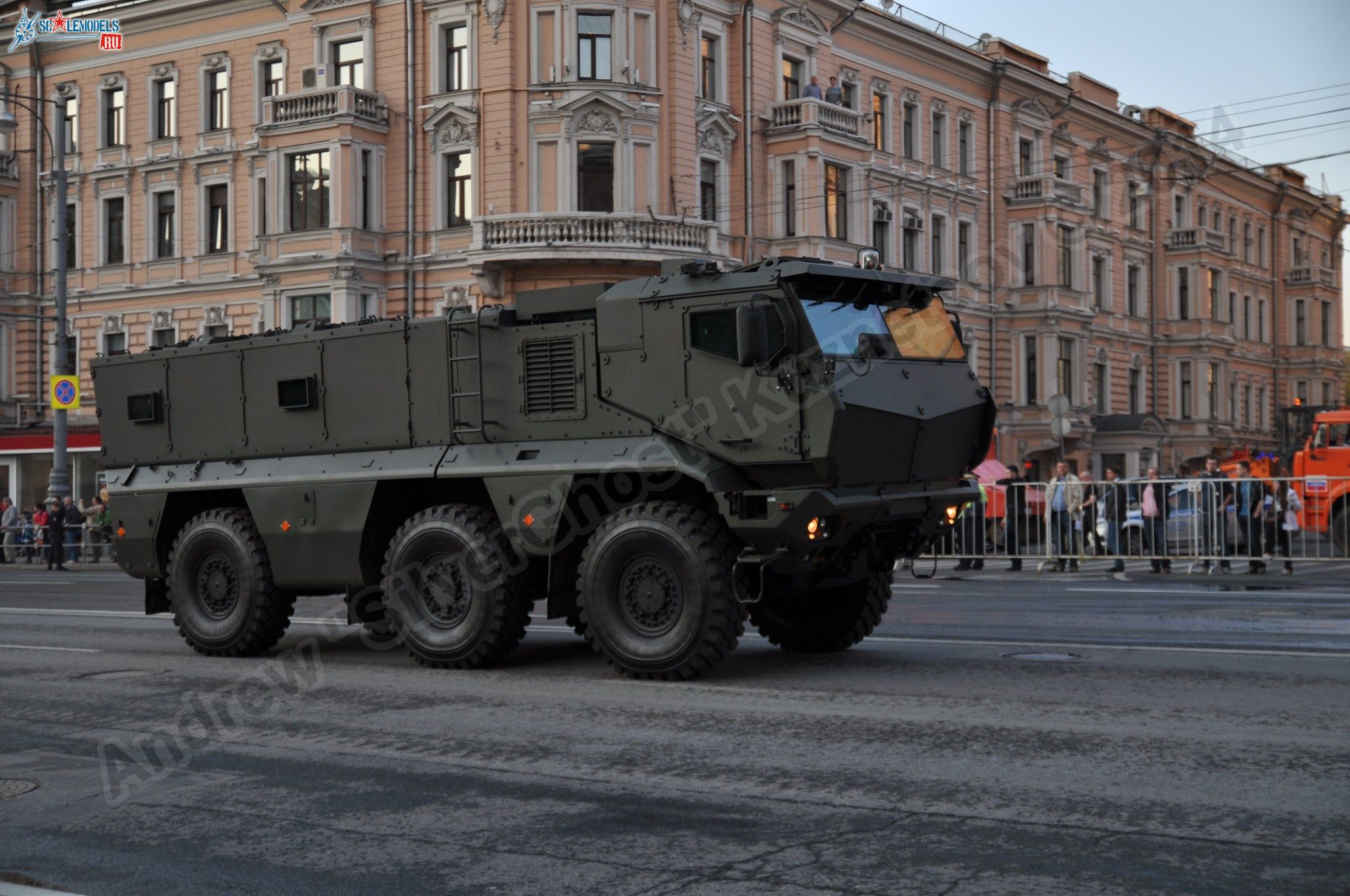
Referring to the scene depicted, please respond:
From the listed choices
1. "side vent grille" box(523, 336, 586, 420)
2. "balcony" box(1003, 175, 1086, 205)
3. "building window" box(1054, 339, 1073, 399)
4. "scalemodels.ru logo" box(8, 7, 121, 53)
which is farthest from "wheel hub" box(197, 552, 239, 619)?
"balcony" box(1003, 175, 1086, 205)

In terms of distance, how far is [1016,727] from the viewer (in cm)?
777

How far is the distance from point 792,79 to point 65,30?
2197cm

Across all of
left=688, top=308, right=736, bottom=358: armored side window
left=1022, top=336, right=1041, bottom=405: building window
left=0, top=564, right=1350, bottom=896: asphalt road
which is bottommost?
left=0, top=564, right=1350, bottom=896: asphalt road

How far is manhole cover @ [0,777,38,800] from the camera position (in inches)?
277

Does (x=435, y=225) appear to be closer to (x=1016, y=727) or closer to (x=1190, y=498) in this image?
(x=1190, y=498)

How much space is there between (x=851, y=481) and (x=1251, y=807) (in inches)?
170

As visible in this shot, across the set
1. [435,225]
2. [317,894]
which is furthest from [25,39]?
[317,894]

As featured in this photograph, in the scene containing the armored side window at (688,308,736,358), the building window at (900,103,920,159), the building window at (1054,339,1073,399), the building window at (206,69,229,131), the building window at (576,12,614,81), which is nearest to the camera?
the armored side window at (688,308,736,358)

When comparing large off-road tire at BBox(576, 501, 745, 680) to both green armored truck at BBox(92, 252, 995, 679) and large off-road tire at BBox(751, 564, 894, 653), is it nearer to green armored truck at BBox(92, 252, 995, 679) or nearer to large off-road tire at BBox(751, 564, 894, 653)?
green armored truck at BBox(92, 252, 995, 679)

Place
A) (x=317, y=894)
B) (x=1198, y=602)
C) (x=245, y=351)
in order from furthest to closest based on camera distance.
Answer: (x=1198, y=602), (x=245, y=351), (x=317, y=894)

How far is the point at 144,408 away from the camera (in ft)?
42.7

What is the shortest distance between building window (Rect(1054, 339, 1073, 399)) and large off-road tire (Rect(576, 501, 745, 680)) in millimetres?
43340

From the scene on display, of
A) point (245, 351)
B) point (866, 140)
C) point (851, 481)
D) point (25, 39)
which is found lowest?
point (851, 481)

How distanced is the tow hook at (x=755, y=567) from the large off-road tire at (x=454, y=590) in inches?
72.1
